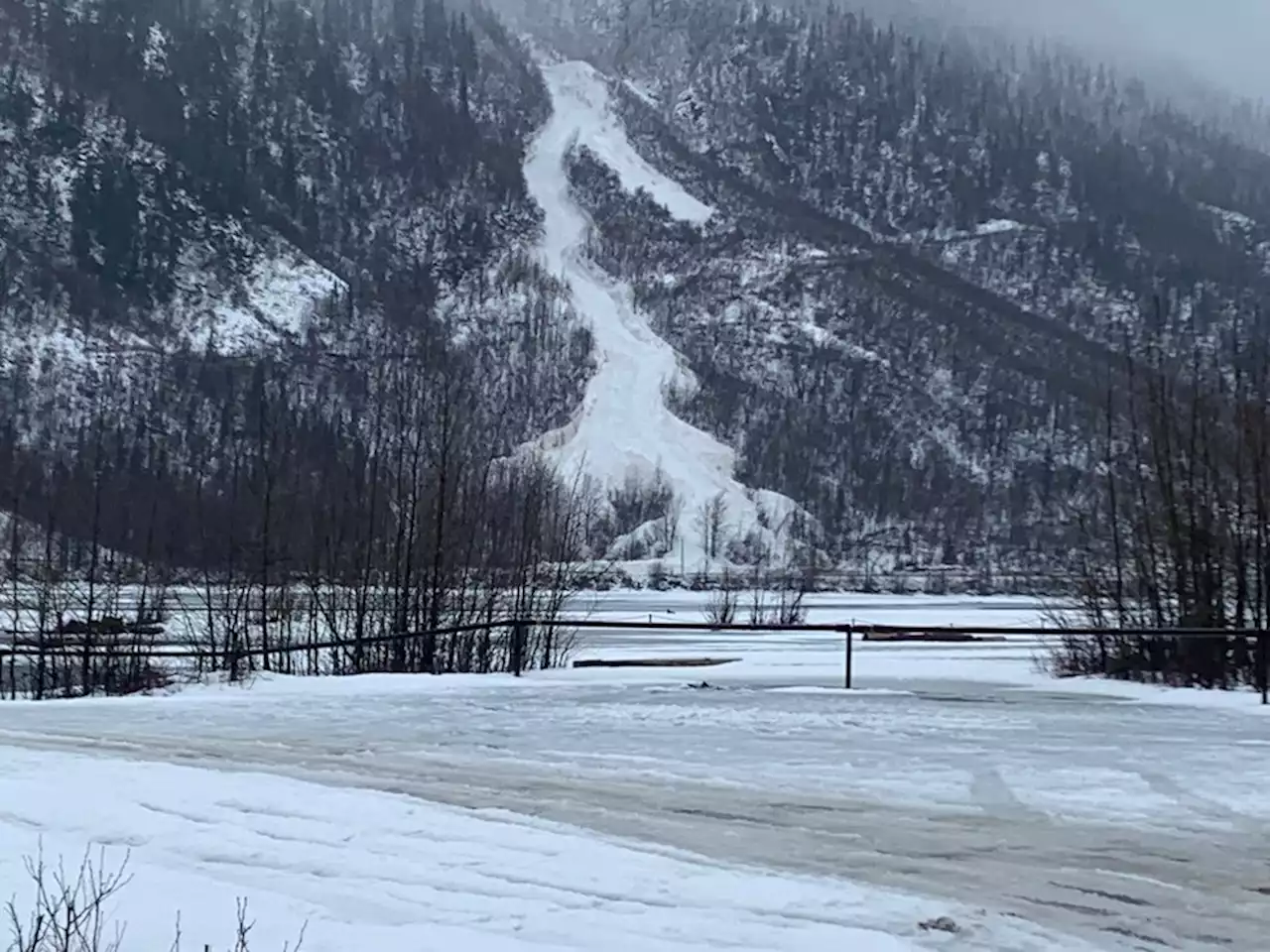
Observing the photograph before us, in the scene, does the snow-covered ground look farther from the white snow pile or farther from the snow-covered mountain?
the white snow pile

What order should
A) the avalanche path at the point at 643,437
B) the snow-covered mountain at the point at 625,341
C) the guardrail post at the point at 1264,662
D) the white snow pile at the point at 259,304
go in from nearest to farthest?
1. the guardrail post at the point at 1264,662
2. the avalanche path at the point at 643,437
3. the snow-covered mountain at the point at 625,341
4. the white snow pile at the point at 259,304

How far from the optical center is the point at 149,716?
1424cm

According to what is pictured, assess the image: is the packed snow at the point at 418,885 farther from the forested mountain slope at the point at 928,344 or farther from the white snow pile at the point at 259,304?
the white snow pile at the point at 259,304

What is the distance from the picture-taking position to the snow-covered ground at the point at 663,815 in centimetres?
670

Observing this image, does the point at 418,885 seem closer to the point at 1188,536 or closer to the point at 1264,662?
the point at 1264,662

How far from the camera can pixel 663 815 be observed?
912cm

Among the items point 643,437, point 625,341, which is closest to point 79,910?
point 643,437

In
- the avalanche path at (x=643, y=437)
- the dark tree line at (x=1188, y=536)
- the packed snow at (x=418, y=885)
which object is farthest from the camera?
the avalanche path at (x=643, y=437)

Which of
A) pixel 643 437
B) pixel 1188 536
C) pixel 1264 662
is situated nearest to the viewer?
pixel 1264 662

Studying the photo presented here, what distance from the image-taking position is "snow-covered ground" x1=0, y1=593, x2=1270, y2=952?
670 centimetres

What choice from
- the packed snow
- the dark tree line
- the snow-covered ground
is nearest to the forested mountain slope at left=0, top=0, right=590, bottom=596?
the dark tree line

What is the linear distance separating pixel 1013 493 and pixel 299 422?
253 feet

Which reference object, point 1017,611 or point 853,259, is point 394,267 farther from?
point 1017,611

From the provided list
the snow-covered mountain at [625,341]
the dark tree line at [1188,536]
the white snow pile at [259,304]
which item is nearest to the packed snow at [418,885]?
the dark tree line at [1188,536]
